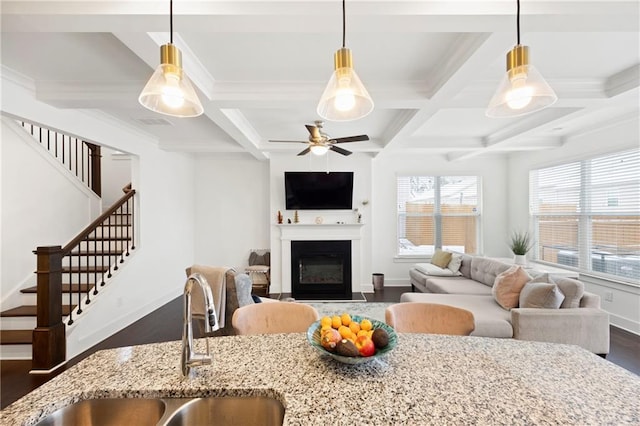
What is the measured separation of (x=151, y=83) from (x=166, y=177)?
4305 mm

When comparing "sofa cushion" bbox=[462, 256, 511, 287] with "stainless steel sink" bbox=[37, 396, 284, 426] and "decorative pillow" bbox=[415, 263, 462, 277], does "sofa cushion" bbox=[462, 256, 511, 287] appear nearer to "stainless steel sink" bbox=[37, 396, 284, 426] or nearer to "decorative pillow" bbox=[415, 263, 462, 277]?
"decorative pillow" bbox=[415, 263, 462, 277]

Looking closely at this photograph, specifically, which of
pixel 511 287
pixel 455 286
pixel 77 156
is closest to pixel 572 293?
pixel 511 287

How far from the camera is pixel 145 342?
3.39 meters

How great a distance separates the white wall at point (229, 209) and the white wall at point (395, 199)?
236cm

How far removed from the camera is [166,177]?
4953 mm

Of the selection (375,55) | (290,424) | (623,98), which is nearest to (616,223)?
(623,98)

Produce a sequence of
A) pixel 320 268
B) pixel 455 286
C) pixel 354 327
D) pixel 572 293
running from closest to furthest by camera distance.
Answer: pixel 354 327, pixel 572 293, pixel 455 286, pixel 320 268

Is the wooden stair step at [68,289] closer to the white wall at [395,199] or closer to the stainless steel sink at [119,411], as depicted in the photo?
the stainless steel sink at [119,411]

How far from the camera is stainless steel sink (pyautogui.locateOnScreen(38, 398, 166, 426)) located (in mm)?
1012

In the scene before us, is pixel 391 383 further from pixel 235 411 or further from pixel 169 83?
pixel 169 83

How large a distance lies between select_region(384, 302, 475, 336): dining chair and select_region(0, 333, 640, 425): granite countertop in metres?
0.34

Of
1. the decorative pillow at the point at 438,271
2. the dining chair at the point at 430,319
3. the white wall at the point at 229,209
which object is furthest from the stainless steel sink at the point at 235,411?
the white wall at the point at 229,209

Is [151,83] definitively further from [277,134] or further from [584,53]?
[277,134]

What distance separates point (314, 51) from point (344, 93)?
4.33 feet
